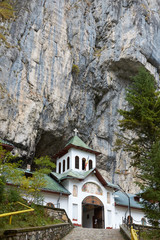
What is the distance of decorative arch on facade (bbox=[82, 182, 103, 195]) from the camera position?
79.0ft

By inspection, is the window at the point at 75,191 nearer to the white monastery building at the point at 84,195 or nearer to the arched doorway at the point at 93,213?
the white monastery building at the point at 84,195

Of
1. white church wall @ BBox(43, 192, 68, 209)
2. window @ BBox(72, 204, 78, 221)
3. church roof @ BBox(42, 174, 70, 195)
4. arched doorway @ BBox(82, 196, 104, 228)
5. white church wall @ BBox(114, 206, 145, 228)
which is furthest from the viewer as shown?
white church wall @ BBox(114, 206, 145, 228)

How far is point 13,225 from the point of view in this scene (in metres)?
9.73

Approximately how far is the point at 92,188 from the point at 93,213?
10.8 feet

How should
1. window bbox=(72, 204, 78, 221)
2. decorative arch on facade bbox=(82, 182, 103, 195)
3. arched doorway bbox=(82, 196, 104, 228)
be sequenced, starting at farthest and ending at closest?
decorative arch on facade bbox=(82, 182, 103, 195) < arched doorway bbox=(82, 196, 104, 228) < window bbox=(72, 204, 78, 221)

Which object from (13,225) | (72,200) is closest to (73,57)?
(72,200)

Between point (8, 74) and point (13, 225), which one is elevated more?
point (8, 74)

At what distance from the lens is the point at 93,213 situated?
84.7ft

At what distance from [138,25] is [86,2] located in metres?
10.5

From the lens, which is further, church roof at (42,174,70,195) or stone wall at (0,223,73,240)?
church roof at (42,174,70,195)

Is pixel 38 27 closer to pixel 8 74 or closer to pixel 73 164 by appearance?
pixel 8 74

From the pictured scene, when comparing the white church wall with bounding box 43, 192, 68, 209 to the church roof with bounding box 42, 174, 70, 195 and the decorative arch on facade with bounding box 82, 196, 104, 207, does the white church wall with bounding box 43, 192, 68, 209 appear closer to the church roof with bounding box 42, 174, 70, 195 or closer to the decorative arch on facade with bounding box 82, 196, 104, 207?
the church roof with bounding box 42, 174, 70, 195

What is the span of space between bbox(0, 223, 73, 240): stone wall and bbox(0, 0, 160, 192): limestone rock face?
46.2 ft

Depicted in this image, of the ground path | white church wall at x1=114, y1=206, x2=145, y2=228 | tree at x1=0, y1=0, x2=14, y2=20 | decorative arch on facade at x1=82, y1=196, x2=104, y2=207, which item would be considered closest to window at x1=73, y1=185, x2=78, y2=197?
decorative arch on facade at x1=82, y1=196, x2=104, y2=207
